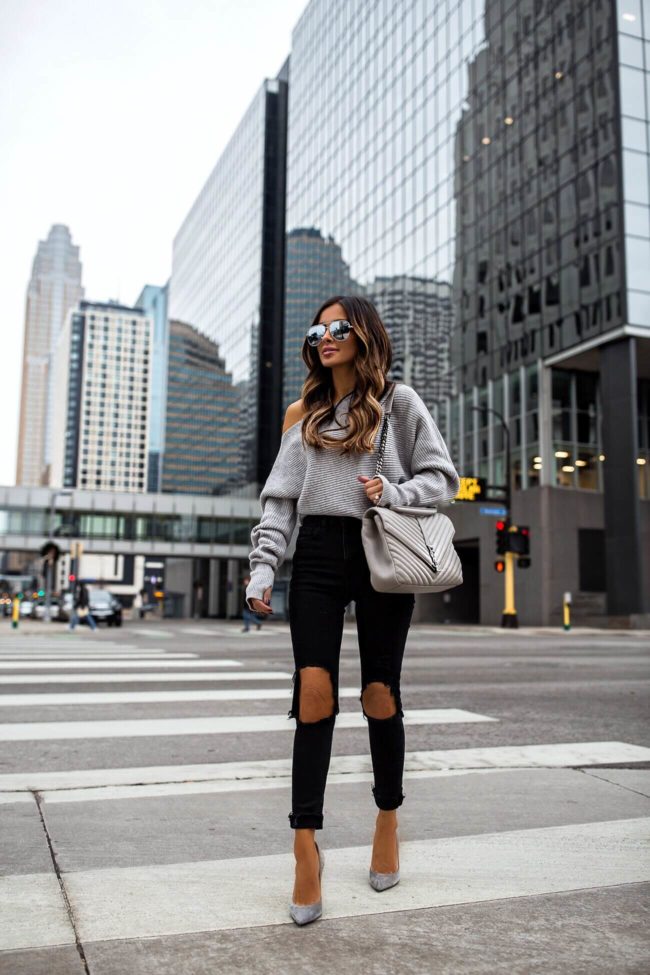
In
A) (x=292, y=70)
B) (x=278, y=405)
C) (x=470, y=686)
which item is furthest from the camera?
(x=278, y=405)

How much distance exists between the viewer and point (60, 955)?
6.88 feet

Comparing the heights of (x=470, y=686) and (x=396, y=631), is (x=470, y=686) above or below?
below

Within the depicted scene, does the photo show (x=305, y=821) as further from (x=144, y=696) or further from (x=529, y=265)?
(x=529, y=265)

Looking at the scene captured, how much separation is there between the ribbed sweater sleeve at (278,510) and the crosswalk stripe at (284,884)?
0.87 meters

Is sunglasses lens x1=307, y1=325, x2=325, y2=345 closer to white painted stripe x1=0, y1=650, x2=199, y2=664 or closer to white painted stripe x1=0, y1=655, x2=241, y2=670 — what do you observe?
white painted stripe x1=0, y1=655, x2=241, y2=670

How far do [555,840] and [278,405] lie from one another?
72532 mm

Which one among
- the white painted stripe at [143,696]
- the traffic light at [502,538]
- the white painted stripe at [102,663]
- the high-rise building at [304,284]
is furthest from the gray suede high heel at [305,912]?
the high-rise building at [304,284]

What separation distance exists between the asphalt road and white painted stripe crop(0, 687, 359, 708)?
0.26ft

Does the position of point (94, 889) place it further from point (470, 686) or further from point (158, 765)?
point (470, 686)

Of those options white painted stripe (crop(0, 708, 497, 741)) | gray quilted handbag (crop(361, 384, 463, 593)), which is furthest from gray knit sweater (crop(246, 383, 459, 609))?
white painted stripe (crop(0, 708, 497, 741))

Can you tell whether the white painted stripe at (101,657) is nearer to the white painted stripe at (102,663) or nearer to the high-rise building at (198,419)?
the white painted stripe at (102,663)

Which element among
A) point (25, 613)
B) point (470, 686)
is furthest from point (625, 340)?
point (25, 613)

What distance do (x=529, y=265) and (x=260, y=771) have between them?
32933 mm

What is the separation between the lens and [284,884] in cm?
267
